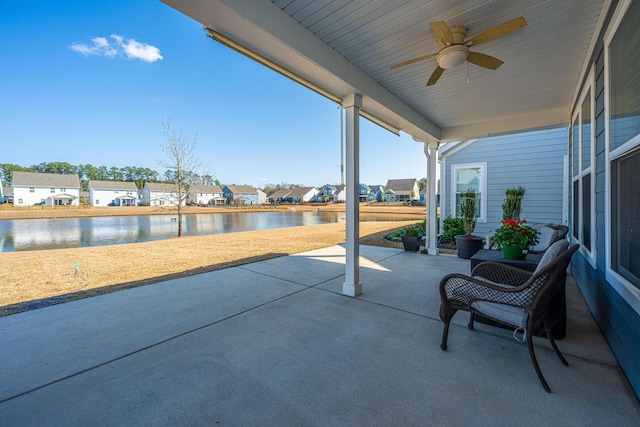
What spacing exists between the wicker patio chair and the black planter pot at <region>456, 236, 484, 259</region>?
3.55 metres

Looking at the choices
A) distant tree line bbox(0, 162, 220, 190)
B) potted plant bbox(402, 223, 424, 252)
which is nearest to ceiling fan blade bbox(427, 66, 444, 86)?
potted plant bbox(402, 223, 424, 252)

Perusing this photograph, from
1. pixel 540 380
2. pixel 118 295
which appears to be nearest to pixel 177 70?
pixel 118 295

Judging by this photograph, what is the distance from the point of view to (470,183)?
7.20 meters

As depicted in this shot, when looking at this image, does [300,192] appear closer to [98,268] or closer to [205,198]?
[205,198]

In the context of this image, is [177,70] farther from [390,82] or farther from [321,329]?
[321,329]

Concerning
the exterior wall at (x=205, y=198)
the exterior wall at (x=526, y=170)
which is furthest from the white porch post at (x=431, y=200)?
the exterior wall at (x=205, y=198)

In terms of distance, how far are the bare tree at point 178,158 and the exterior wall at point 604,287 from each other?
43.4 ft

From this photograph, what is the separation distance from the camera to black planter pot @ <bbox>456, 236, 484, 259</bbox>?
5523 millimetres

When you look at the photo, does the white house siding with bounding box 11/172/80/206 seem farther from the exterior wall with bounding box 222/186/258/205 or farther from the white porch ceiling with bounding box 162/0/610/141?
the white porch ceiling with bounding box 162/0/610/141

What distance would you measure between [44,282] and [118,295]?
1769 millimetres

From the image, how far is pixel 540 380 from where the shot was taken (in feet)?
5.44

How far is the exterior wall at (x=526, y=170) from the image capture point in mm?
6180

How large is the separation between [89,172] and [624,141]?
72.5 m

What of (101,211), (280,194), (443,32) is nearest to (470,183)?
(443,32)
